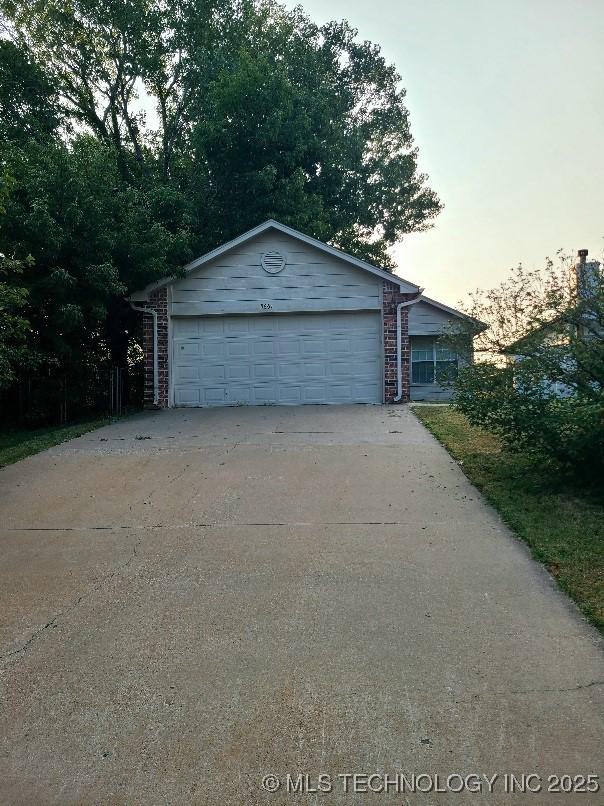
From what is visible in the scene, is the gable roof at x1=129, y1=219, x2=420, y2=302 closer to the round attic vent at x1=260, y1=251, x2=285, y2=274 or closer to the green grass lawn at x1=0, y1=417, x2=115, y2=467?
the round attic vent at x1=260, y1=251, x2=285, y2=274

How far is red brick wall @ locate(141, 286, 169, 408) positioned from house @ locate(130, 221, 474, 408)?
0.08 ft

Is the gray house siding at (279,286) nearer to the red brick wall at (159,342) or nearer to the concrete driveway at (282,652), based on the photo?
the red brick wall at (159,342)

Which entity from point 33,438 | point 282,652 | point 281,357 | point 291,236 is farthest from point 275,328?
point 282,652

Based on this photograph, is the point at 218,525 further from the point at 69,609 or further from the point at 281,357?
the point at 281,357

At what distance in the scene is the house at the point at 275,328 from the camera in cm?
1636

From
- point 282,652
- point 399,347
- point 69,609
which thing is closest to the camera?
point 282,652

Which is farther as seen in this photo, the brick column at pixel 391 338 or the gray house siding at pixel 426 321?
the gray house siding at pixel 426 321

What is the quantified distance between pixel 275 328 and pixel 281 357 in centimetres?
72

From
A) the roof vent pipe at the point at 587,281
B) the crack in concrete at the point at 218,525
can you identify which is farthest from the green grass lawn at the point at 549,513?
the roof vent pipe at the point at 587,281

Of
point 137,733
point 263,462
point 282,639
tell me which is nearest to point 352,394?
point 263,462

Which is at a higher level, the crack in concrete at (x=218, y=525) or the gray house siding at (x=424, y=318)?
the gray house siding at (x=424, y=318)

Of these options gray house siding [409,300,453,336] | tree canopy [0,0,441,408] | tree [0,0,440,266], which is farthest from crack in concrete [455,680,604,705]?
gray house siding [409,300,453,336]

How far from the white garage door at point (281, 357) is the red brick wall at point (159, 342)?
253mm

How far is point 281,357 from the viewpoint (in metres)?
16.6
